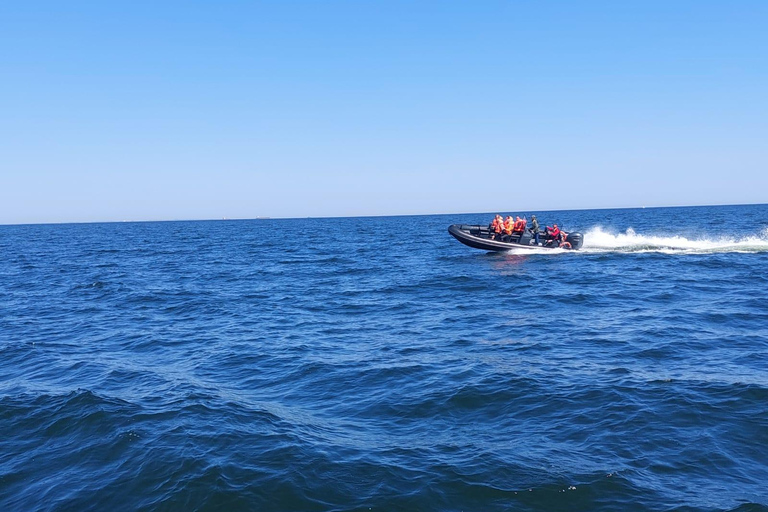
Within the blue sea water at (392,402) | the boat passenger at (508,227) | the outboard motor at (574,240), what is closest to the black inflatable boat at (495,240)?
the outboard motor at (574,240)

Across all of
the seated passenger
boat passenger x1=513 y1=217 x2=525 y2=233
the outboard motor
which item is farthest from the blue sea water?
the outboard motor

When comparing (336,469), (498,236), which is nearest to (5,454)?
(336,469)

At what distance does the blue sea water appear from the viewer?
6559 mm

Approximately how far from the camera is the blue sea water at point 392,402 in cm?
656

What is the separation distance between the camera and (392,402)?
9.46 meters

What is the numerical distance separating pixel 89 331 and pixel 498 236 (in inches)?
915

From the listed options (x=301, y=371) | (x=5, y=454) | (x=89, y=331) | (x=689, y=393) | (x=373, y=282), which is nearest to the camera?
(x=5, y=454)

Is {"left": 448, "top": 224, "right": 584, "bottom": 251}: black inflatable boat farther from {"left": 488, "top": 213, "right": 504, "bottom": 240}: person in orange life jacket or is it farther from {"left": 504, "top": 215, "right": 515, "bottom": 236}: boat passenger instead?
{"left": 504, "top": 215, "right": 515, "bottom": 236}: boat passenger

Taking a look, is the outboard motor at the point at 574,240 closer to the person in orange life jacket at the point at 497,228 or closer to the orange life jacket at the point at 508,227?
the orange life jacket at the point at 508,227

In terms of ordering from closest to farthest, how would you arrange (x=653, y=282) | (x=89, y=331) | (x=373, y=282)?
(x=89, y=331) → (x=653, y=282) → (x=373, y=282)

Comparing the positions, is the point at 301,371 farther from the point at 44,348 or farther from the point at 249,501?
the point at 44,348

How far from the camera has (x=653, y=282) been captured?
857 inches

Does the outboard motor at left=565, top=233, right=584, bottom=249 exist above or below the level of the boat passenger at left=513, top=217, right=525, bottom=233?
below

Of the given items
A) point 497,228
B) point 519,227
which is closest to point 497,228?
point 497,228
